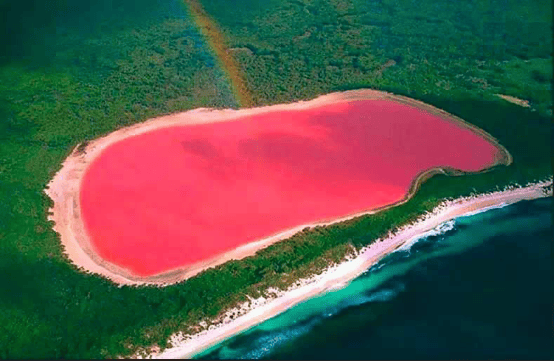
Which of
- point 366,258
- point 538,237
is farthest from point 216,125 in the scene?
point 538,237

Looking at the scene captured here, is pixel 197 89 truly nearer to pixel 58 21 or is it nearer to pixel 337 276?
pixel 58 21

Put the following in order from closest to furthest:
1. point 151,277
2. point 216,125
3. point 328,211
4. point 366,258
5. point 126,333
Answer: point 126,333 < point 151,277 < point 366,258 < point 328,211 < point 216,125

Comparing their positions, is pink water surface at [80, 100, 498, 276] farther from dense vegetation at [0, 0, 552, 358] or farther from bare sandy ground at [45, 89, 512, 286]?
dense vegetation at [0, 0, 552, 358]

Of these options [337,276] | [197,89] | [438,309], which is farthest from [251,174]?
[438,309]

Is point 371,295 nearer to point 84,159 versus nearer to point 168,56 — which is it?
point 84,159

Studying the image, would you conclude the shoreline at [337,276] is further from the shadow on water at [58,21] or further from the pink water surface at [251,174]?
the shadow on water at [58,21]

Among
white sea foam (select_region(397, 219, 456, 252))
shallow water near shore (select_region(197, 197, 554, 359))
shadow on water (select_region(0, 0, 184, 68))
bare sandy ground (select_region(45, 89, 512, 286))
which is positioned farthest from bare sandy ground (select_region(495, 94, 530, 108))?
shadow on water (select_region(0, 0, 184, 68))

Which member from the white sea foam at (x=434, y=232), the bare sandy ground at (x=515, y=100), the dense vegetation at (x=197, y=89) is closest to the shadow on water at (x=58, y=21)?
the dense vegetation at (x=197, y=89)

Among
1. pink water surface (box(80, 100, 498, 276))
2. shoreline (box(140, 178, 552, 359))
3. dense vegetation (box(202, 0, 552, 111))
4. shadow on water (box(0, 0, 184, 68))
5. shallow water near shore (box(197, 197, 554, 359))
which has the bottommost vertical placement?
shallow water near shore (box(197, 197, 554, 359))
